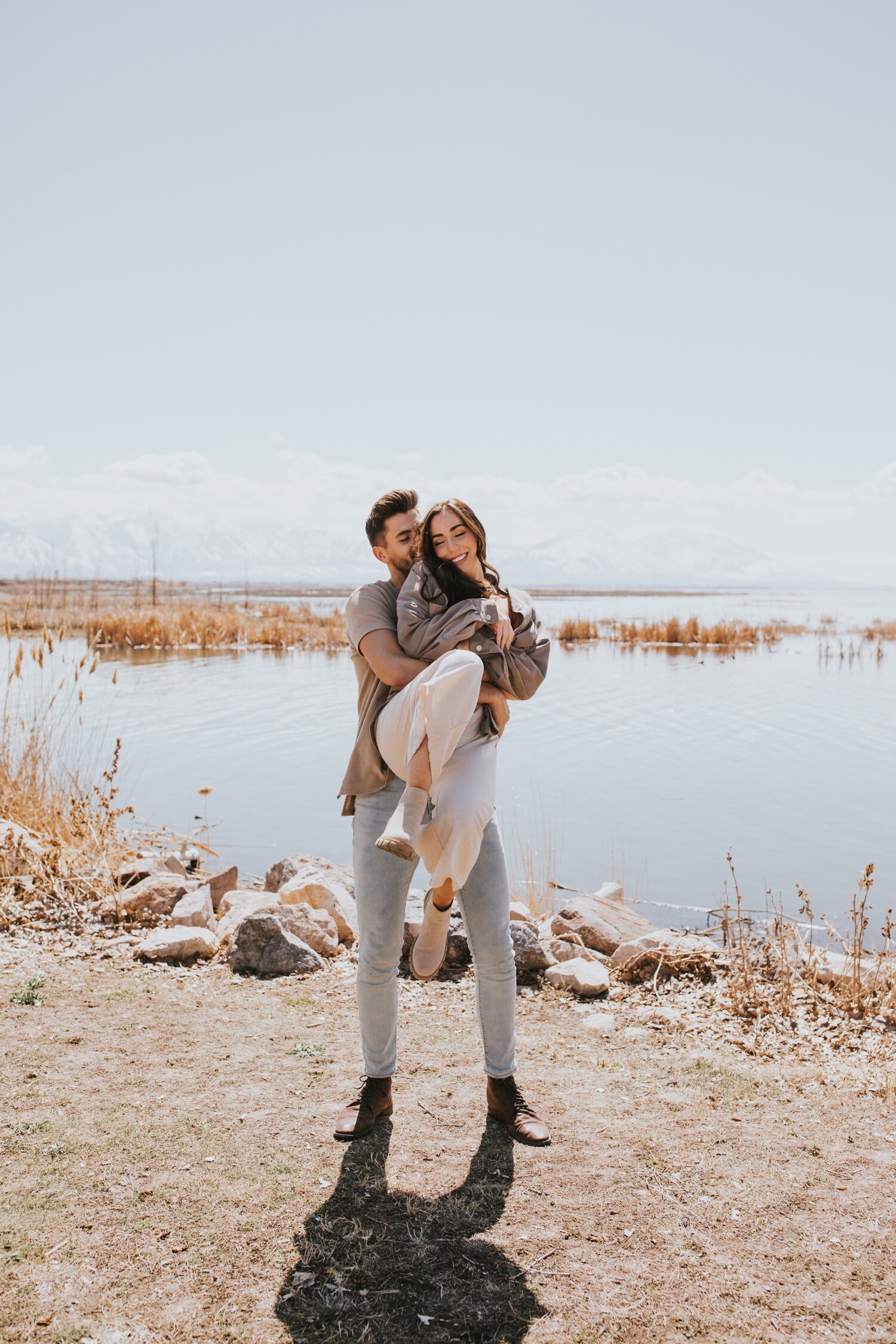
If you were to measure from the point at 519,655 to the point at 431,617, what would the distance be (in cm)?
32

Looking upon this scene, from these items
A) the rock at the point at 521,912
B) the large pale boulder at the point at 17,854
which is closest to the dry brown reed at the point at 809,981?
the rock at the point at 521,912

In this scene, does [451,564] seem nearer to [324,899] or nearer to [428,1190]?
[428,1190]

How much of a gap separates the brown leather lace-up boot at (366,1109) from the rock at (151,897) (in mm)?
2596

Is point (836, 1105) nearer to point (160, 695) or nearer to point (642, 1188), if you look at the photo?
point (642, 1188)

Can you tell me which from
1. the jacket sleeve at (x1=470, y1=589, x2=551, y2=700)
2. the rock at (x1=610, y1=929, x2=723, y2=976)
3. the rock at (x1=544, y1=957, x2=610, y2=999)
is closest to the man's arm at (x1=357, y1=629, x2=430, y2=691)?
the jacket sleeve at (x1=470, y1=589, x2=551, y2=700)

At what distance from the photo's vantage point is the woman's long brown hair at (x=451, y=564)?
302cm

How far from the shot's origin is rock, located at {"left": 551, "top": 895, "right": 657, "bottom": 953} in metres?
5.13

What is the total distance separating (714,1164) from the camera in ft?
9.44

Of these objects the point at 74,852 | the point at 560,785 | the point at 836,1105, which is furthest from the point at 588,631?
the point at 836,1105

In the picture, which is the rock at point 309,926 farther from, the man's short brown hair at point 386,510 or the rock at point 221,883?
the man's short brown hair at point 386,510

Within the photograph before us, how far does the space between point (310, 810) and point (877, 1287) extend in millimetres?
6915

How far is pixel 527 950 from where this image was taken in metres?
4.57

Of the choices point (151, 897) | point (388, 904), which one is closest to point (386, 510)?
point (388, 904)

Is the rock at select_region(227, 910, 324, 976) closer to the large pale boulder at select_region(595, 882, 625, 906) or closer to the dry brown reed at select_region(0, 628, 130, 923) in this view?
the dry brown reed at select_region(0, 628, 130, 923)
